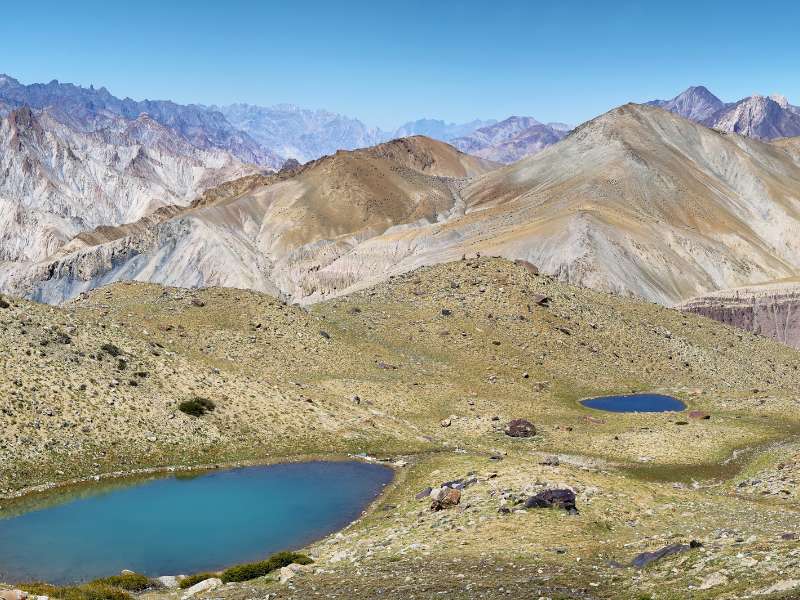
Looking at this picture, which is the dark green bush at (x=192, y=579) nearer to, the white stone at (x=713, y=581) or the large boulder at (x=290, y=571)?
the large boulder at (x=290, y=571)

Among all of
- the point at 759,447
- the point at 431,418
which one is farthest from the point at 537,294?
the point at 759,447

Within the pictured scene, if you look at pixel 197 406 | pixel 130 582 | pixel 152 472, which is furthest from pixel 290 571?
pixel 197 406

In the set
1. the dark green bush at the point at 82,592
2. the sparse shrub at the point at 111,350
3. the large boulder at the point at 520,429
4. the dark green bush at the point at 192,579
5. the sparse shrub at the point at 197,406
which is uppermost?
the sparse shrub at the point at 111,350

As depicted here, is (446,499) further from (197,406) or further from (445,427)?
(197,406)

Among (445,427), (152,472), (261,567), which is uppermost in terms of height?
(152,472)

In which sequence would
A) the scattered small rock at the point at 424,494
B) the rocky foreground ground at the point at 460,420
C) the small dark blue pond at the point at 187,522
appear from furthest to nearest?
the scattered small rock at the point at 424,494 → the small dark blue pond at the point at 187,522 → the rocky foreground ground at the point at 460,420

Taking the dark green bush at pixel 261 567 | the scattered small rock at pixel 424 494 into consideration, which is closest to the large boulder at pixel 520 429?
the scattered small rock at pixel 424 494

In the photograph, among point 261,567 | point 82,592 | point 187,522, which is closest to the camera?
point 82,592
